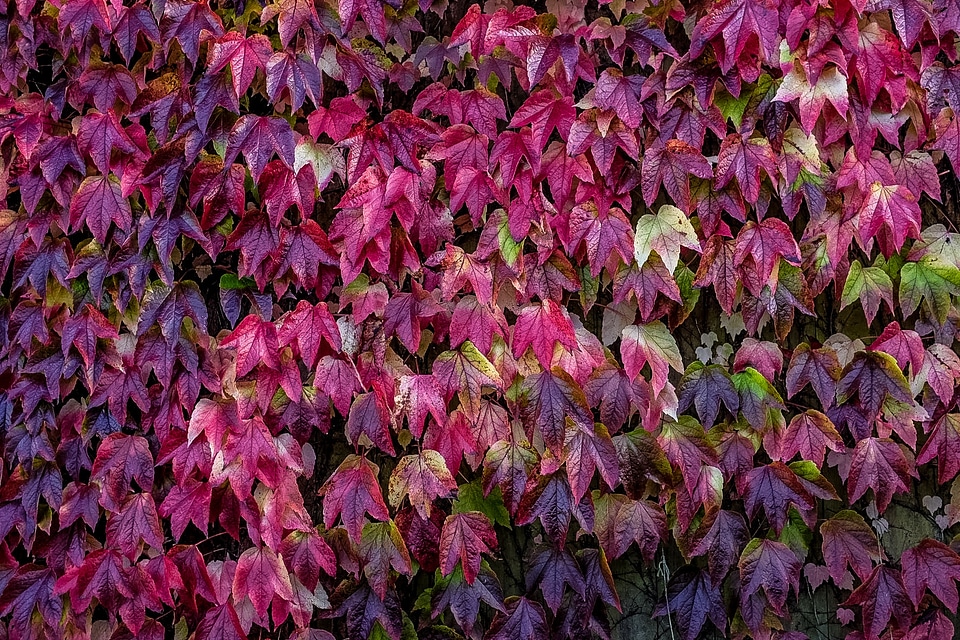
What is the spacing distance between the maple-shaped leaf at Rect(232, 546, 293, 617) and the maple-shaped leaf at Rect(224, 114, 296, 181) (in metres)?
0.99

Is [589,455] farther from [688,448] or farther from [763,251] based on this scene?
[763,251]

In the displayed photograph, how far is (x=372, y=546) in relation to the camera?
204cm

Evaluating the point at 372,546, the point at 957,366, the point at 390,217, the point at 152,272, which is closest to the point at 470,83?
the point at 390,217

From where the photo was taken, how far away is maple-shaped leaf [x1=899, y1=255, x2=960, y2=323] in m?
2.00

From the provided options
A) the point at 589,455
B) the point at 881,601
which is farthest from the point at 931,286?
the point at 589,455

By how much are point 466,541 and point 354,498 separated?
11.9 inches

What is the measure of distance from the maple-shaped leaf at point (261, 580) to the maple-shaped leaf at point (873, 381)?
1496 millimetres

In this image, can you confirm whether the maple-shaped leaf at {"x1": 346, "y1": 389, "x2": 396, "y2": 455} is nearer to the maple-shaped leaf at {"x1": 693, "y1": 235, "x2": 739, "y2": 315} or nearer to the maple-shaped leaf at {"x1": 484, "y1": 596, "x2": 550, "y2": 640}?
the maple-shaped leaf at {"x1": 484, "y1": 596, "x2": 550, "y2": 640}

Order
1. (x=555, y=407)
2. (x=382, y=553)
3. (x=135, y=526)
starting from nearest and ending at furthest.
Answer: (x=555, y=407), (x=382, y=553), (x=135, y=526)

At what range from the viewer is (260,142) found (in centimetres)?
207

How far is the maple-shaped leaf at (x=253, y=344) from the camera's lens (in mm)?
2047

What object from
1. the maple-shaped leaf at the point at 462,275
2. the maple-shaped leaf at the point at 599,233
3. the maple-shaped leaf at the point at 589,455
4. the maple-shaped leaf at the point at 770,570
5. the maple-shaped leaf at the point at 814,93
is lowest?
the maple-shaped leaf at the point at 770,570

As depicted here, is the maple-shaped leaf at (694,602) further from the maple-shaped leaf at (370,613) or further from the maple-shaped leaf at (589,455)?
the maple-shaped leaf at (370,613)

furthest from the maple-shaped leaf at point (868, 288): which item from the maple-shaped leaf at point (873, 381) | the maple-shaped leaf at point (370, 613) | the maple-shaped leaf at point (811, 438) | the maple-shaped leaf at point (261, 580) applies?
the maple-shaped leaf at point (261, 580)
